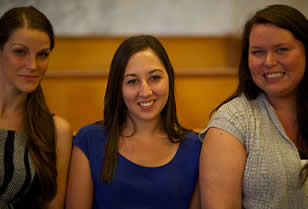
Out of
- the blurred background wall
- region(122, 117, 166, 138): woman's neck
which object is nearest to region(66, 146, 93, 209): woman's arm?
region(122, 117, 166, 138): woman's neck

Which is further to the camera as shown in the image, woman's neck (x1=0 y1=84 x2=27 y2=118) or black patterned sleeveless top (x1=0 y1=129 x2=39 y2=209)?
woman's neck (x1=0 y1=84 x2=27 y2=118)

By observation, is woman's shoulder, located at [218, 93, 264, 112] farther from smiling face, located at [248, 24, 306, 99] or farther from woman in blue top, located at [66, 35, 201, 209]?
woman in blue top, located at [66, 35, 201, 209]

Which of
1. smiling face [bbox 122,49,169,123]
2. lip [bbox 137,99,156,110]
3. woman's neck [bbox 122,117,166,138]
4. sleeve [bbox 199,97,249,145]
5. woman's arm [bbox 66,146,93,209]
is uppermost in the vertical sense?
smiling face [bbox 122,49,169,123]

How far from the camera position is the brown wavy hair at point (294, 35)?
1269 mm

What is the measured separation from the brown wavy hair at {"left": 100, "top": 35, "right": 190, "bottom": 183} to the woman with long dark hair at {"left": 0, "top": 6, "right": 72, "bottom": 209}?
0.61 ft

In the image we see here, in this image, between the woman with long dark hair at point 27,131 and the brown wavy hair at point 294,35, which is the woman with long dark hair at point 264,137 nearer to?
the brown wavy hair at point 294,35

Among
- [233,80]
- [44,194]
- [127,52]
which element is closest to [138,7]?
[233,80]

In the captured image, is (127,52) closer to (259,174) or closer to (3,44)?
(3,44)

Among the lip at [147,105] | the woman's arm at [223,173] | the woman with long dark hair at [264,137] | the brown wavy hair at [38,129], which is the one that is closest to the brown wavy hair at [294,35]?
the woman with long dark hair at [264,137]

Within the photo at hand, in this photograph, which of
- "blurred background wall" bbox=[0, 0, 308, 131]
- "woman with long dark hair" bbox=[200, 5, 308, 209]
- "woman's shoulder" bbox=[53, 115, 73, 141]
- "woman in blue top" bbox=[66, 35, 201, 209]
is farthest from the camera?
"blurred background wall" bbox=[0, 0, 308, 131]

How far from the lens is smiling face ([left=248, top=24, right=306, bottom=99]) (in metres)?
Result: 1.28

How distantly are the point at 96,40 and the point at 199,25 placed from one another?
1.41 m

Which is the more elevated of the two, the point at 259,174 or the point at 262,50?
the point at 262,50

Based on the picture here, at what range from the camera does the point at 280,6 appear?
4.30ft
